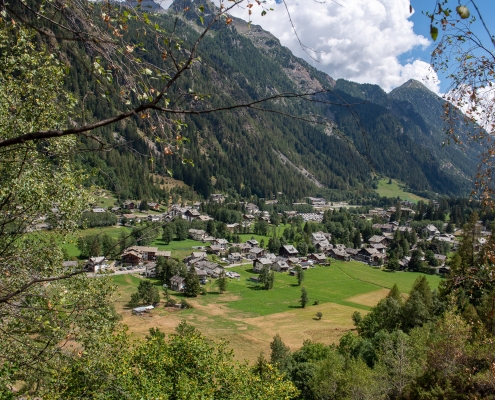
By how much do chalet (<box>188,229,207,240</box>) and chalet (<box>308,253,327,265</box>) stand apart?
79.0 ft

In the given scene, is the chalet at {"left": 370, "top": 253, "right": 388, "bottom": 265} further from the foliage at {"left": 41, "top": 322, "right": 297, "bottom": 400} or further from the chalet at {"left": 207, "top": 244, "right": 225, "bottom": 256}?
the foliage at {"left": 41, "top": 322, "right": 297, "bottom": 400}

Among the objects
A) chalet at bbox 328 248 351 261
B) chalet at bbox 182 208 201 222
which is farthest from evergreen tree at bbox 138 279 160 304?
chalet at bbox 182 208 201 222

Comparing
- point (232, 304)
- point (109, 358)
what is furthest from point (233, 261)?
point (109, 358)

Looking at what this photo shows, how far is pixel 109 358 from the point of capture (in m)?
8.66

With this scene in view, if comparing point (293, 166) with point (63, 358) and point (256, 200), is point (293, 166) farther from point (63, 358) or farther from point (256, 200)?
point (63, 358)

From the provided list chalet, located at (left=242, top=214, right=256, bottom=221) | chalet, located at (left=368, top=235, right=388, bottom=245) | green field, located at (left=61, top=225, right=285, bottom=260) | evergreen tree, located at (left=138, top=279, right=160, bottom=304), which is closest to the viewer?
evergreen tree, located at (left=138, top=279, right=160, bottom=304)

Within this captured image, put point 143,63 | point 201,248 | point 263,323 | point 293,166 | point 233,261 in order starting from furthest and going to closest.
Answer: point 293,166 → point 201,248 → point 233,261 → point 263,323 → point 143,63

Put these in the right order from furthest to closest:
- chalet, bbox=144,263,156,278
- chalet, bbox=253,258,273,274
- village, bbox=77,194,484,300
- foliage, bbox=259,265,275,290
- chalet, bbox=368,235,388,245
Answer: chalet, bbox=368,235,388,245 → chalet, bbox=253,258,273,274 → village, bbox=77,194,484,300 → chalet, bbox=144,263,156,278 → foliage, bbox=259,265,275,290

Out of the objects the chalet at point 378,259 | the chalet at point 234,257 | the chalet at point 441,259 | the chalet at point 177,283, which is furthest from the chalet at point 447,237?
the chalet at point 177,283

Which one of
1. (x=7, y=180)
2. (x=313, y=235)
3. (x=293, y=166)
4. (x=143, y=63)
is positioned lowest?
(x=313, y=235)

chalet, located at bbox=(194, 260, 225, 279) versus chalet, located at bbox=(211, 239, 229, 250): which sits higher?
chalet, located at bbox=(211, 239, 229, 250)

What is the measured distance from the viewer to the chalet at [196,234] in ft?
250

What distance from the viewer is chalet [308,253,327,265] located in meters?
67.1

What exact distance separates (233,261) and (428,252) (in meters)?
37.1
